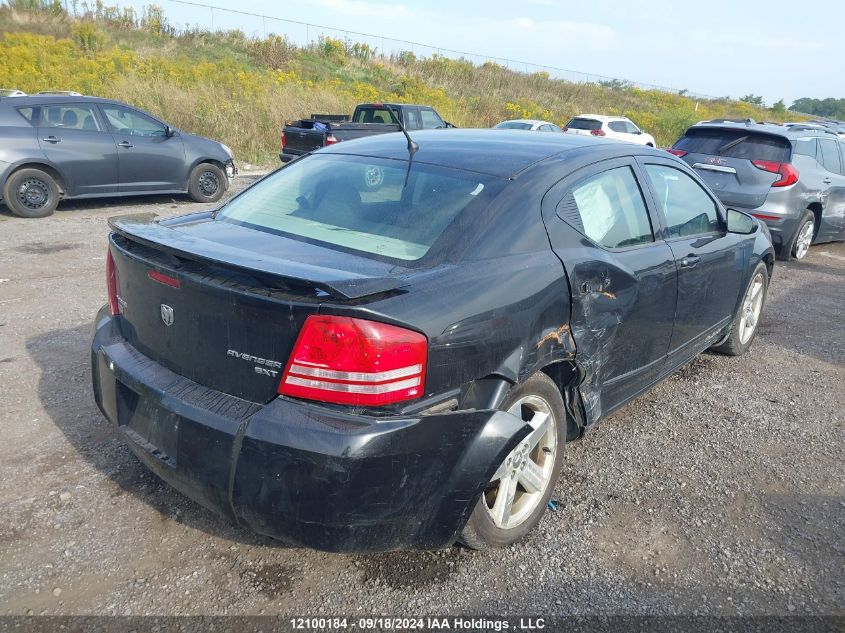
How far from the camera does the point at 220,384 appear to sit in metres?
2.41

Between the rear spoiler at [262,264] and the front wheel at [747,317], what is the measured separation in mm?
3575

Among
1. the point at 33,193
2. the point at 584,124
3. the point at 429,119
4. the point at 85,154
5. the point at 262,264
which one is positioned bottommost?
the point at 33,193

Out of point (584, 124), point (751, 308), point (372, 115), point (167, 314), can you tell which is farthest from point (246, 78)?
point (167, 314)

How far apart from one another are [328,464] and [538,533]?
123 cm

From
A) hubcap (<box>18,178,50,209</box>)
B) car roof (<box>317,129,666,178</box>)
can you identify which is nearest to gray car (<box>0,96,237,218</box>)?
hubcap (<box>18,178,50,209</box>)

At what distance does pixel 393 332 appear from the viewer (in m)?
2.19

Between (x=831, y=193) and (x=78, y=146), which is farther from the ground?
(x=831, y=193)

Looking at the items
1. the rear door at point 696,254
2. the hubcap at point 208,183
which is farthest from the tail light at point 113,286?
the hubcap at point 208,183

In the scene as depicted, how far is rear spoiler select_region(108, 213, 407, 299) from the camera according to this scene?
2.16 metres

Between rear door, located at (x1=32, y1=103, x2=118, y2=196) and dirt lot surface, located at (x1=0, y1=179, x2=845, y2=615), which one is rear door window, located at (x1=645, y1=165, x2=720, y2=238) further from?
rear door, located at (x1=32, y1=103, x2=118, y2=196)

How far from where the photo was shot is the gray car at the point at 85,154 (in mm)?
9203

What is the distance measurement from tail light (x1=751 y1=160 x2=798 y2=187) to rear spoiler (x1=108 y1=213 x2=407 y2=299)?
7.73 m

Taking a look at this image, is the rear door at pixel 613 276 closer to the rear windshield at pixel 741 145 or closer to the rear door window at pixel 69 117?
the rear windshield at pixel 741 145

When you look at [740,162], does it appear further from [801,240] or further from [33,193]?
[33,193]
